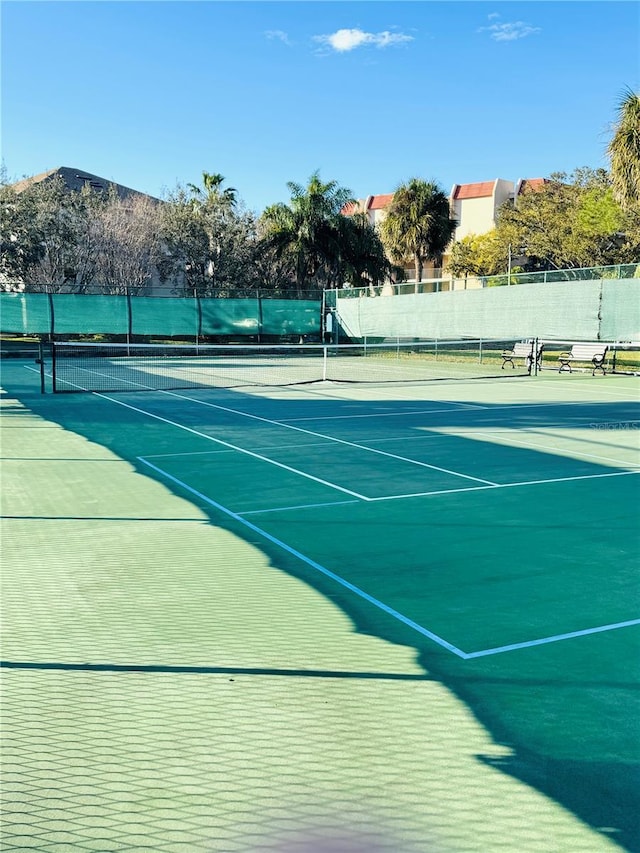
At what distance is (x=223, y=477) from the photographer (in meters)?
9.42

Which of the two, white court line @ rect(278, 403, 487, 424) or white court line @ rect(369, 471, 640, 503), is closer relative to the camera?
white court line @ rect(369, 471, 640, 503)

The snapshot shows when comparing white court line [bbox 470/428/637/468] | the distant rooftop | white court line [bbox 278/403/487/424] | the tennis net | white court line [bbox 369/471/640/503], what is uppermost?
the distant rooftop

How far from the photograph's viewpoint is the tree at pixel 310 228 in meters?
45.2

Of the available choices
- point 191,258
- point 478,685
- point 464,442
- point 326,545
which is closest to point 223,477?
point 326,545

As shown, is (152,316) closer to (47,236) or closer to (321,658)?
(47,236)

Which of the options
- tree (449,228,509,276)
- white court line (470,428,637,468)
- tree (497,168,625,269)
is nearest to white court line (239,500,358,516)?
white court line (470,428,637,468)

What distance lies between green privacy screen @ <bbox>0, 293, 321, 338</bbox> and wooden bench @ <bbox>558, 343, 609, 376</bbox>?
43.8ft

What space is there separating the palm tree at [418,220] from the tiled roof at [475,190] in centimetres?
3955

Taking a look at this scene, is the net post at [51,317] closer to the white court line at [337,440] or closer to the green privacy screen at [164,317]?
the green privacy screen at [164,317]

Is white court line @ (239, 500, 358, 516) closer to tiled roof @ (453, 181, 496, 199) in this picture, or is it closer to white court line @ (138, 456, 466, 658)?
white court line @ (138, 456, 466, 658)

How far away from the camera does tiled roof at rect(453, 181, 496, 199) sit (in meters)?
82.6

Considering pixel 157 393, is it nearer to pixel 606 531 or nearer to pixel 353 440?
pixel 353 440

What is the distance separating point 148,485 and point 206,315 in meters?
25.6

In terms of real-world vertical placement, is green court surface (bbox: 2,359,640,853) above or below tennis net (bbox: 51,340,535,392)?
below
